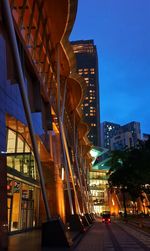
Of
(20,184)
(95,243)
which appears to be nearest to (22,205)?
(20,184)

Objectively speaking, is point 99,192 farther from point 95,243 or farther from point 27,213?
point 95,243

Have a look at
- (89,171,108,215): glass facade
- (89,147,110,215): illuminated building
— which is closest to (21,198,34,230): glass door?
(89,147,110,215): illuminated building

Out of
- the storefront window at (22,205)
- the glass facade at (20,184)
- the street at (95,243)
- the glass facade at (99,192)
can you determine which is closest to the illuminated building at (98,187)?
the glass facade at (99,192)

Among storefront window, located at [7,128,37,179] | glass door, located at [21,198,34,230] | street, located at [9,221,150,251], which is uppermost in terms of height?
storefront window, located at [7,128,37,179]

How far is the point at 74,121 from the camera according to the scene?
Answer: 52312mm

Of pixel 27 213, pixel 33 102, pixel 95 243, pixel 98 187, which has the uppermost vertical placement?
pixel 33 102

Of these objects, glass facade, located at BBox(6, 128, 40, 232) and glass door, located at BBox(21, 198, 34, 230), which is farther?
glass door, located at BBox(21, 198, 34, 230)

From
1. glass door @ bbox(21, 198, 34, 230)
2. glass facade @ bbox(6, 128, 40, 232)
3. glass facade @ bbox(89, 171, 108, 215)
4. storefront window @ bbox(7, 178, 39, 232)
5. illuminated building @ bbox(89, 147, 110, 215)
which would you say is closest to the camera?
glass facade @ bbox(6, 128, 40, 232)

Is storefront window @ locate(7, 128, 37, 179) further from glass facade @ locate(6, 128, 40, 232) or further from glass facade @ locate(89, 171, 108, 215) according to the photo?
glass facade @ locate(89, 171, 108, 215)

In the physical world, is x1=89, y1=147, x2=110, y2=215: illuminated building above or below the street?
above

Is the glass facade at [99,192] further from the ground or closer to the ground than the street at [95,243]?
further from the ground

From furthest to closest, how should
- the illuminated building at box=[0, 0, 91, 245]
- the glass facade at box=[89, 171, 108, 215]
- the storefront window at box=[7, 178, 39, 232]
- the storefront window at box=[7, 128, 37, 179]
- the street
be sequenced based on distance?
1. the glass facade at box=[89, 171, 108, 215]
2. the storefront window at box=[7, 178, 39, 232]
3. the storefront window at box=[7, 128, 37, 179]
4. the illuminated building at box=[0, 0, 91, 245]
5. the street

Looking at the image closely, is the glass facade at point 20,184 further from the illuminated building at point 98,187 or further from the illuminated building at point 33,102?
the illuminated building at point 98,187

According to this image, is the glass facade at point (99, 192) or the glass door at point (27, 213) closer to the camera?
the glass door at point (27, 213)
